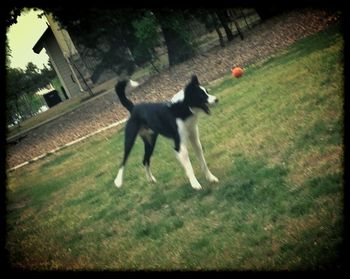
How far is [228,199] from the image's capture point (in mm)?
5004

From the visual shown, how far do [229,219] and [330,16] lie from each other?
463 inches

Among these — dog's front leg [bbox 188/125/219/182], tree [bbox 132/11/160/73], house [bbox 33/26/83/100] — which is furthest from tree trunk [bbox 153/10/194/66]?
house [bbox 33/26/83/100]

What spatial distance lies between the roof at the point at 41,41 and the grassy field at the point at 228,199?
28851 millimetres

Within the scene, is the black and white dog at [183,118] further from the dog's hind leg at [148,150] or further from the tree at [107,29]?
the tree at [107,29]

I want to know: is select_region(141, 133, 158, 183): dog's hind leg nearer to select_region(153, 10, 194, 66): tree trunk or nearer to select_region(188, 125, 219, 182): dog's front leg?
select_region(188, 125, 219, 182): dog's front leg

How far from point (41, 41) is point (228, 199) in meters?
36.1

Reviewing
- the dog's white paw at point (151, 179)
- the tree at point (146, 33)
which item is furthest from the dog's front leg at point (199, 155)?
the tree at point (146, 33)

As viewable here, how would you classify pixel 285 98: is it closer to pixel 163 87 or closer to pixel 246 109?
pixel 246 109

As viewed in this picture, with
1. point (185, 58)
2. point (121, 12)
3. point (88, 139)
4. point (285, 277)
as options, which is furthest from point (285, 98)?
point (121, 12)

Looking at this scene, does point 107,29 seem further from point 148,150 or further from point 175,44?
point 148,150

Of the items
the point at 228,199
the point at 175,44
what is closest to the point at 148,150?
the point at 228,199

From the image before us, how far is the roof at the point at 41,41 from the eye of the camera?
117 feet

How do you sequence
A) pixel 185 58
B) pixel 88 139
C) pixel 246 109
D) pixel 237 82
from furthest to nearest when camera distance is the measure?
pixel 185 58, pixel 88 139, pixel 237 82, pixel 246 109

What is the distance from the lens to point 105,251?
16.9 feet
